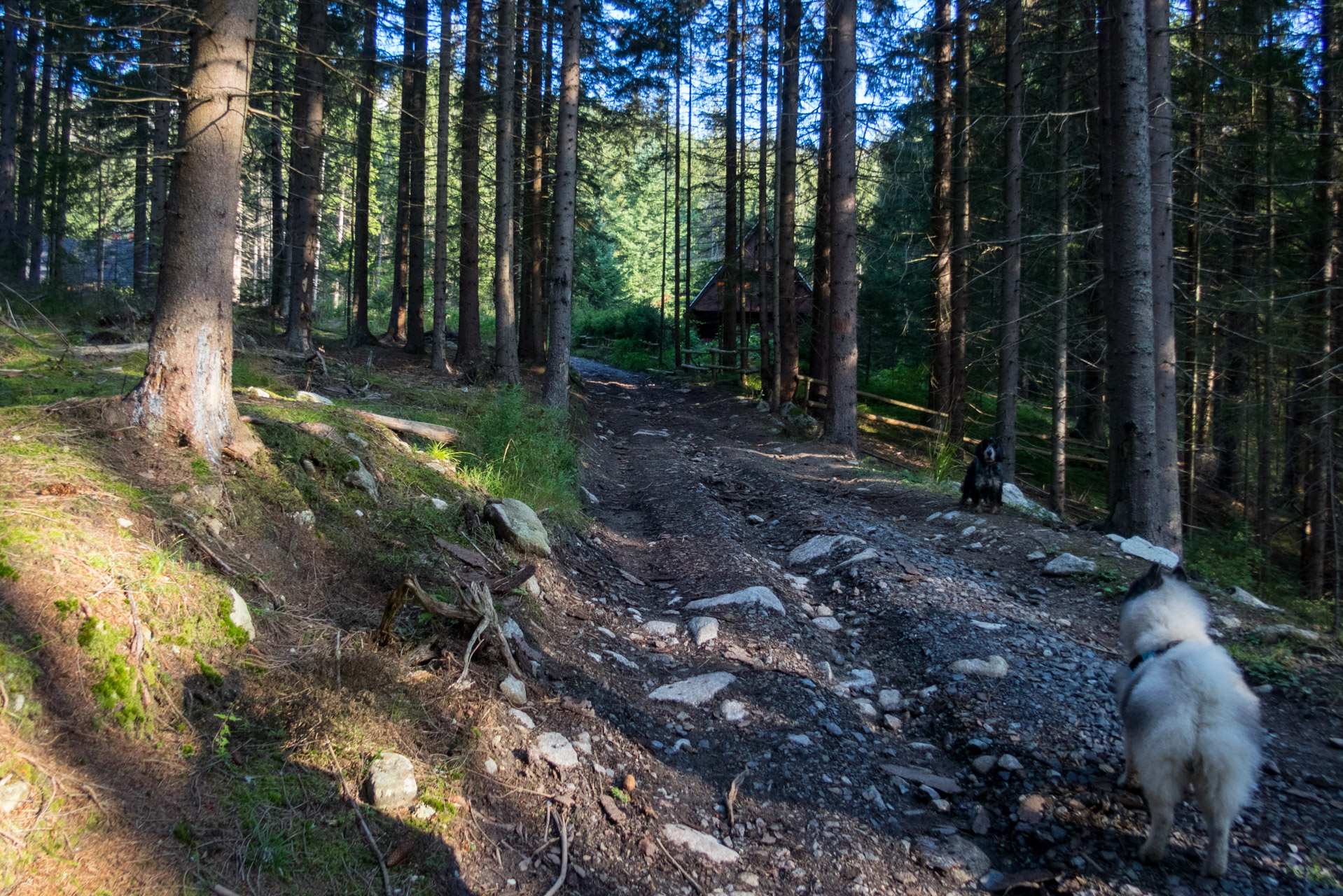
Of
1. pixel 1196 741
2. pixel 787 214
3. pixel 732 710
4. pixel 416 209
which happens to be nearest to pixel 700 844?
pixel 732 710

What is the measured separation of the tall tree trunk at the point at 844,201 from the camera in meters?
13.0

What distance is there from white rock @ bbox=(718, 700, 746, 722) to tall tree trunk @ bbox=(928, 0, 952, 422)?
12932 millimetres

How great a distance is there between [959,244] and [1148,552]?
10.4 m

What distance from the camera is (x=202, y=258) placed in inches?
180

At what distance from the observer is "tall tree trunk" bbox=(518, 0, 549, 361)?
19.2 m

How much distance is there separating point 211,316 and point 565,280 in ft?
25.5

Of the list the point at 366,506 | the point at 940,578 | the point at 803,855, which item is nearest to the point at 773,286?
the point at 940,578

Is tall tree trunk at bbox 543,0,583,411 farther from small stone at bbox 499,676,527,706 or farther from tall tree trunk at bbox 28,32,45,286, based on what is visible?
tall tree trunk at bbox 28,32,45,286

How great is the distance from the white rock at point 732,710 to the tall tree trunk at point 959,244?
474 inches

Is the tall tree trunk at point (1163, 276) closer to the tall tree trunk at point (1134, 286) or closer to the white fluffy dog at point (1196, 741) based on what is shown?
the tall tree trunk at point (1134, 286)

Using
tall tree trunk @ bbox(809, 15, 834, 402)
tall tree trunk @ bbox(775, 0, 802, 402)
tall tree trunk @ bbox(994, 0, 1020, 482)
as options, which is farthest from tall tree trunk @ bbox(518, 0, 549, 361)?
tall tree trunk @ bbox(994, 0, 1020, 482)

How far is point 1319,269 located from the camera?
1295cm

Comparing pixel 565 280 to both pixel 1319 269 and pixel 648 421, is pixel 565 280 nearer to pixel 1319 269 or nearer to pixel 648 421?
pixel 648 421

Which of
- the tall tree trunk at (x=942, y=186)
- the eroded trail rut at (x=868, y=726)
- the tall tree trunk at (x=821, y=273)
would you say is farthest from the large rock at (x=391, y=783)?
the tall tree trunk at (x=821, y=273)
